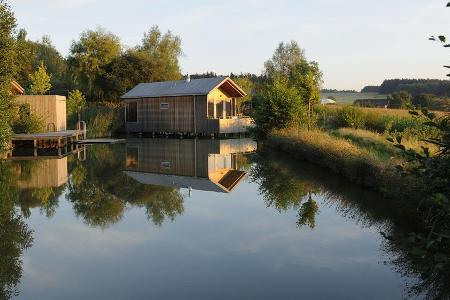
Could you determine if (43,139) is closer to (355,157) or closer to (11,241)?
(355,157)

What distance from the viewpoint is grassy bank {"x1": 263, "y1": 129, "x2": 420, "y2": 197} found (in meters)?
9.16

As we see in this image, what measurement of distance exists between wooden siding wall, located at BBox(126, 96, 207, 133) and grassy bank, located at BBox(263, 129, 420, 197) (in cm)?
1020

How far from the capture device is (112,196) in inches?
472

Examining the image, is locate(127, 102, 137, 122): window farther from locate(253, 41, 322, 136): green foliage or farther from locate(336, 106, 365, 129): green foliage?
locate(336, 106, 365, 129): green foliage

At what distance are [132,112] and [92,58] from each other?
1305cm

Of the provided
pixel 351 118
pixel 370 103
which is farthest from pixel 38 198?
pixel 370 103

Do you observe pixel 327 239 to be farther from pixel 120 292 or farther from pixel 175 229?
pixel 120 292

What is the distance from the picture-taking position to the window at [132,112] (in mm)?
36812

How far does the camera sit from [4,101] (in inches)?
676

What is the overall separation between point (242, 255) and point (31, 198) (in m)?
6.35

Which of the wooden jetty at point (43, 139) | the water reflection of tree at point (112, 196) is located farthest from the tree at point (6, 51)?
the wooden jetty at point (43, 139)

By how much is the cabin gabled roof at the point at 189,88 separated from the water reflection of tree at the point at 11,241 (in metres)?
20.8

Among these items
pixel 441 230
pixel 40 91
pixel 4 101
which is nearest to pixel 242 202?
pixel 441 230

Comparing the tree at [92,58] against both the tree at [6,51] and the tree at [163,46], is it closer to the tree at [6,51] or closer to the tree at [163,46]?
the tree at [163,46]
